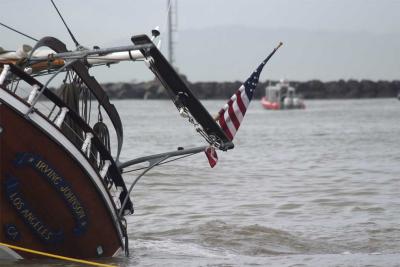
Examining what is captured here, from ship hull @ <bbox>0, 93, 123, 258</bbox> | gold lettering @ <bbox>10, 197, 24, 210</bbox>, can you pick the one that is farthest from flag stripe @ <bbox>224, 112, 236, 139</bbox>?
gold lettering @ <bbox>10, 197, 24, 210</bbox>

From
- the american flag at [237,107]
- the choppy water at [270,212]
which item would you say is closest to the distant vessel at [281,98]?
the choppy water at [270,212]

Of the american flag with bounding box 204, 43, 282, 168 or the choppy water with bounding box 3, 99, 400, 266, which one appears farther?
the choppy water with bounding box 3, 99, 400, 266

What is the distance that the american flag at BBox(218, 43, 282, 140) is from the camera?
12.2m

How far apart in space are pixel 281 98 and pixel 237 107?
92.6 m

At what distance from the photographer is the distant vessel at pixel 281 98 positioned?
10112 centimetres

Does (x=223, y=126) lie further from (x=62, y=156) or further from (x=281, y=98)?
(x=281, y=98)

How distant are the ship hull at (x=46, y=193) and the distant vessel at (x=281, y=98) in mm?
89066

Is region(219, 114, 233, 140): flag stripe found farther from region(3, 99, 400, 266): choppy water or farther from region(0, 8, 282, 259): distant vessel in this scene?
region(3, 99, 400, 266): choppy water

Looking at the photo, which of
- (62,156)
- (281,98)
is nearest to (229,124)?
(62,156)

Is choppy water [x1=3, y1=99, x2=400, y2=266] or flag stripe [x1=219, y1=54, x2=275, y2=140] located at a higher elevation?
flag stripe [x1=219, y1=54, x2=275, y2=140]

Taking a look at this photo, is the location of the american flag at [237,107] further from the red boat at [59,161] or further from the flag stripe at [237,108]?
the red boat at [59,161]

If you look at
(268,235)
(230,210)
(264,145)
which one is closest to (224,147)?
(268,235)

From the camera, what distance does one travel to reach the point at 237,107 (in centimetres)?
1227

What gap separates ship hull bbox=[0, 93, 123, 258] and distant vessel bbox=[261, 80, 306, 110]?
292ft
